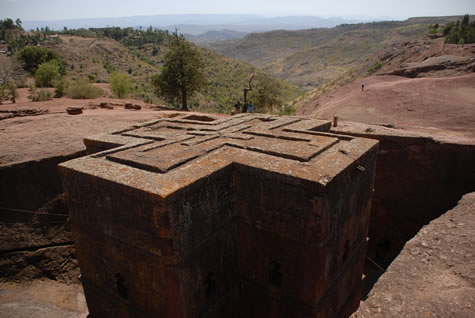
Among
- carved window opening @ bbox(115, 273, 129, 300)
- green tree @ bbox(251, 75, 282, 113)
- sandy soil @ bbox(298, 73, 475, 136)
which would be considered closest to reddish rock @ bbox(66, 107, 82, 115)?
green tree @ bbox(251, 75, 282, 113)

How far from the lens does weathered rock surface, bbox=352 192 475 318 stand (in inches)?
134

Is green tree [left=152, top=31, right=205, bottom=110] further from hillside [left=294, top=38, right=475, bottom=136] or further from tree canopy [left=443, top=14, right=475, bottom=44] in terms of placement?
tree canopy [left=443, top=14, right=475, bottom=44]

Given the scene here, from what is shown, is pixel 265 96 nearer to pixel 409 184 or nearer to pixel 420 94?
pixel 420 94

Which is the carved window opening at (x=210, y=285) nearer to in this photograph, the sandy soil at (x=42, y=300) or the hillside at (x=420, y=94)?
the sandy soil at (x=42, y=300)

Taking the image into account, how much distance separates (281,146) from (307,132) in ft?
4.16

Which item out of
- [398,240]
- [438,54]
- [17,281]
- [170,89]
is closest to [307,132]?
[398,240]

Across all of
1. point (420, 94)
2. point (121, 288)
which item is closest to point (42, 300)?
point (121, 288)

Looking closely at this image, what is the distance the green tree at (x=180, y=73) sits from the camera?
67.2 ft

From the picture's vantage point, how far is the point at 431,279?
→ 158 inches

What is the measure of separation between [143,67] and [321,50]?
164 ft

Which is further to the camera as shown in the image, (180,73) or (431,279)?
(180,73)

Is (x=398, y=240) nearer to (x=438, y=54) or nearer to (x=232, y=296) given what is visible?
(x=232, y=296)

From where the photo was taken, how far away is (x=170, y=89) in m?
20.8

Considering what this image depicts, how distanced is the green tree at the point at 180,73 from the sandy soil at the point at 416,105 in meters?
8.23
